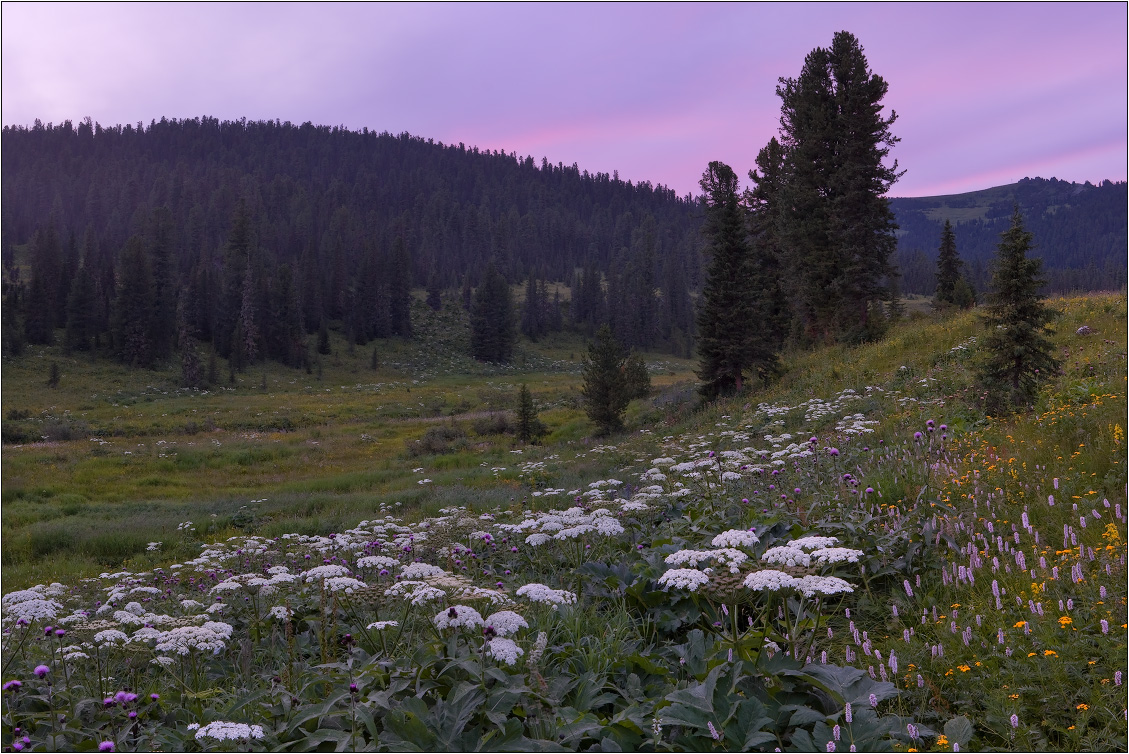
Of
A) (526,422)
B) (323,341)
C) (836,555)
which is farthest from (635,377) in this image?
(323,341)

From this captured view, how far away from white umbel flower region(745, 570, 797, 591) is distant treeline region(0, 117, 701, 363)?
43619mm

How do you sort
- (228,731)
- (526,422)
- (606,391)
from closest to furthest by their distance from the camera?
(228,731), (606,391), (526,422)

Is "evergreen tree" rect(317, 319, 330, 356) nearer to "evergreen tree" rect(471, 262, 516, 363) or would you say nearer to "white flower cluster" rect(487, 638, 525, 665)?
"evergreen tree" rect(471, 262, 516, 363)

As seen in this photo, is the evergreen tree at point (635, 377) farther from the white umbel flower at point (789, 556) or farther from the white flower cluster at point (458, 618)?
the white flower cluster at point (458, 618)

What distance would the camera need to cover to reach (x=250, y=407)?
48.2 metres

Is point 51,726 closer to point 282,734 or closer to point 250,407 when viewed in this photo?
point 282,734

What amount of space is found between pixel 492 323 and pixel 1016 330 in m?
89.4

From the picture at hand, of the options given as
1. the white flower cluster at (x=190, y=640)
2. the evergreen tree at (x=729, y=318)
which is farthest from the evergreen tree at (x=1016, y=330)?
the evergreen tree at (x=729, y=318)

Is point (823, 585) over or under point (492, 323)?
under

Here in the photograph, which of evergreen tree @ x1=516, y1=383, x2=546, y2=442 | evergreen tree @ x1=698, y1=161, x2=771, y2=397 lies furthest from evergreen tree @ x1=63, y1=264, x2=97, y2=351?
evergreen tree @ x1=698, y1=161, x2=771, y2=397

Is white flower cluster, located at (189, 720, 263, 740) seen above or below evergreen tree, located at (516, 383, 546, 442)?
above

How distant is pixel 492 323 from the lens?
96.4 m

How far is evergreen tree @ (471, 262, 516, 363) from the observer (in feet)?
314

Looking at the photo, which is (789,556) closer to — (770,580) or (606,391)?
(770,580)
